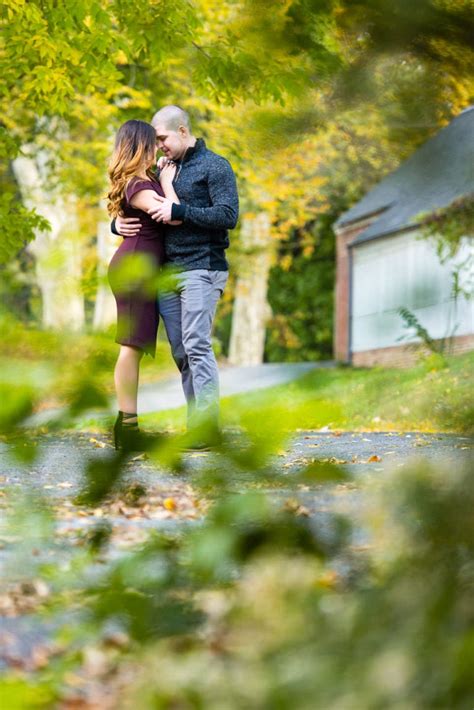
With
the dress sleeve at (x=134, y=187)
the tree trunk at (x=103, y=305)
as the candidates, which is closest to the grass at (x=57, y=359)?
the tree trunk at (x=103, y=305)

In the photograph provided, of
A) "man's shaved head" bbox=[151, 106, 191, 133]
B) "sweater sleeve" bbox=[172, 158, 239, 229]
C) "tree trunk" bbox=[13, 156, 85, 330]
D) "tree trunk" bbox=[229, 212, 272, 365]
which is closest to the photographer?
"tree trunk" bbox=[13, 156, 85, 330]

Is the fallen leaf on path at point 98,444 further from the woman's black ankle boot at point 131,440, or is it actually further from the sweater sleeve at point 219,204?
the sweater sleeve at point 219,204

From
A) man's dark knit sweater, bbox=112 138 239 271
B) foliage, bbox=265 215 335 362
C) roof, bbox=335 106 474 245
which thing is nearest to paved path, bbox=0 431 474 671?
roof, bbox=335 106 474 245

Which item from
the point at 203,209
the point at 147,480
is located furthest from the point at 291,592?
the point at 203,209

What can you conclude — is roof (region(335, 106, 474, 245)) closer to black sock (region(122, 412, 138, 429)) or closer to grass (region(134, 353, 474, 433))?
grass (region(134, 353, 474, 433))

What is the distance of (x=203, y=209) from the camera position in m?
5.74

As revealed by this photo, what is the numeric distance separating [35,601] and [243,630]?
1873mm

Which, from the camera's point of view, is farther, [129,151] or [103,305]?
[129,151]

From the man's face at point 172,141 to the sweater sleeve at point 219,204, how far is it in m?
0.20

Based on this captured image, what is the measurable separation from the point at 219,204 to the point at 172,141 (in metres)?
0.48

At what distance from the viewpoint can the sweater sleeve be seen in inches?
222

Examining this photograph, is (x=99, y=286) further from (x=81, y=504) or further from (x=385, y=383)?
(x=385, y=383)

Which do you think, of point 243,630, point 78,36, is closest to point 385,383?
point 243,630

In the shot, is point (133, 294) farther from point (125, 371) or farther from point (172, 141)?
point (172, 141)
